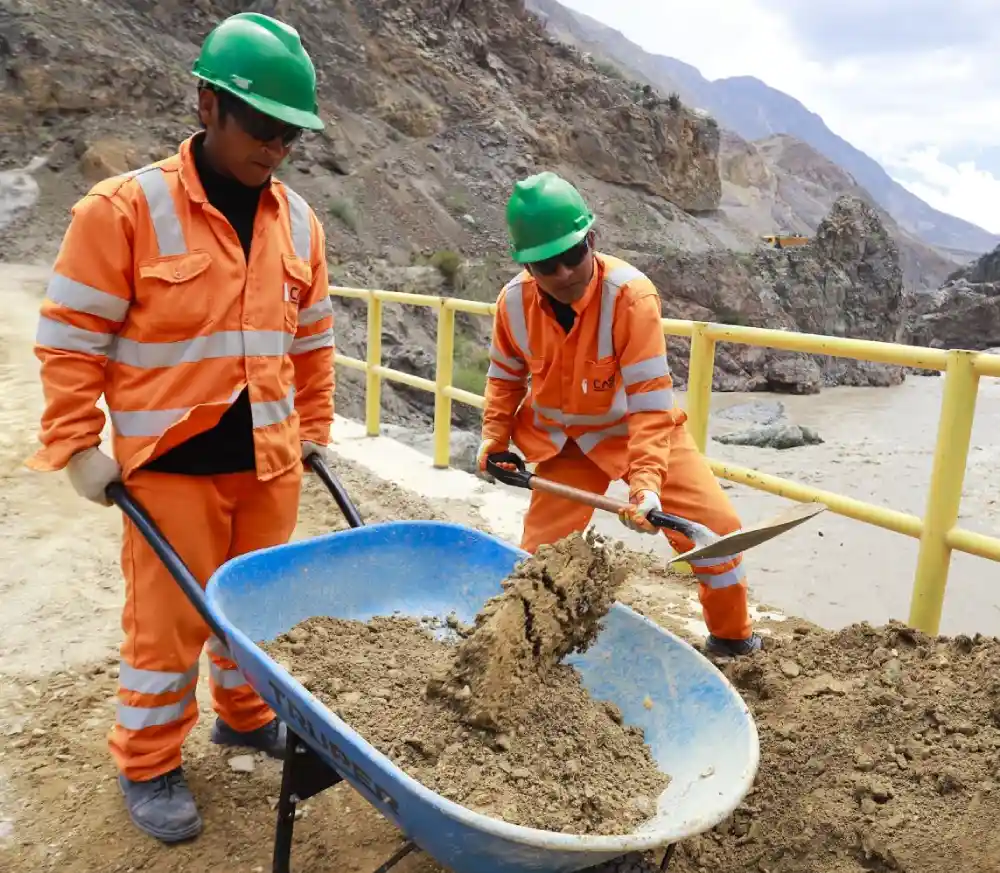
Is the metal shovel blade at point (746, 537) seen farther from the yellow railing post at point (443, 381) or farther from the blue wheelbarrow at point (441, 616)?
the yellow railing post at point (443, 381)

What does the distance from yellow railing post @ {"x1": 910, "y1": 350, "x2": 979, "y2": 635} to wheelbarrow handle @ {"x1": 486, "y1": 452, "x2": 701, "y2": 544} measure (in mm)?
1063

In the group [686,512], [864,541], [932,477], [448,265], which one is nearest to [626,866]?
[686,512]

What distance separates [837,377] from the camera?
83.3ft

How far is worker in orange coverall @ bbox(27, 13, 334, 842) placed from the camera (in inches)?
82.0

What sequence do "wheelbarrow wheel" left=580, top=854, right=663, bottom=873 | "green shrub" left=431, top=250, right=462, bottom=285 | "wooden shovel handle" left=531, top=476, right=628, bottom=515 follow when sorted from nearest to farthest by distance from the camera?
"wheelbarrow wheel" left=580, top=854, right=663, bottom=873 → "wooden shovel handle" left=531, top=476, right=628, bottom=515 → "green shrub" left=431, top=250, right=462, bottom=285

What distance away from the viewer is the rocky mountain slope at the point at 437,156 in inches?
757

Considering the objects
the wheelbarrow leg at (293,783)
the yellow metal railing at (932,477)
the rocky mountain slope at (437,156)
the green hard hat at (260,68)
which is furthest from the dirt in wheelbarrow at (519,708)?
the rocky mountain slope at (437,156)

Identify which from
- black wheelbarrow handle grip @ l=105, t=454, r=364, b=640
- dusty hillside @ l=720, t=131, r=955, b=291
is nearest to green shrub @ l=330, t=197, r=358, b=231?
black wheelbarrow handle grip @ l=105, t=454, r=364, b=640

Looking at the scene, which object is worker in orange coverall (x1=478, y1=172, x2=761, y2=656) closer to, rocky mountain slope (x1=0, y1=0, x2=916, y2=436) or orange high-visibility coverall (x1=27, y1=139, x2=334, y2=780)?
orange high-visibility coverall (x1=27, y1=139, x2=334, y2=780)

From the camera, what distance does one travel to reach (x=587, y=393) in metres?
2.95

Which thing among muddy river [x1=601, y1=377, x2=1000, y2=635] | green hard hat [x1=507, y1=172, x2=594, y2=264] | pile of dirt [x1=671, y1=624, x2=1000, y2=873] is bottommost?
muddy river [x1=601, y1=377, x2=1000, y2=635]

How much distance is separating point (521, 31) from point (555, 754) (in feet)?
111

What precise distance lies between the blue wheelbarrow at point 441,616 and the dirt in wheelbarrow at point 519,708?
9 centimetres

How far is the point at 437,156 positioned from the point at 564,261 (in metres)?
25.3
